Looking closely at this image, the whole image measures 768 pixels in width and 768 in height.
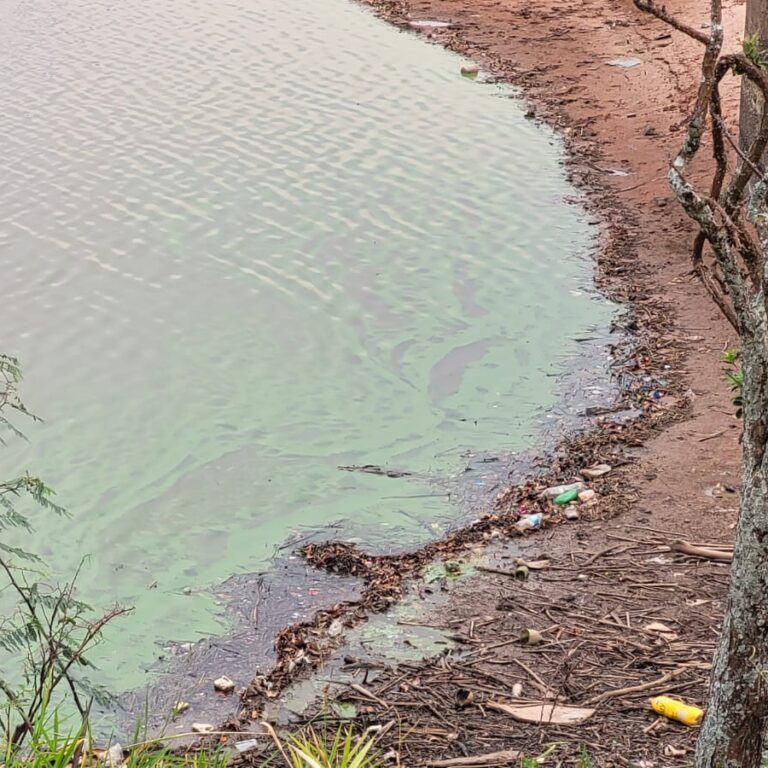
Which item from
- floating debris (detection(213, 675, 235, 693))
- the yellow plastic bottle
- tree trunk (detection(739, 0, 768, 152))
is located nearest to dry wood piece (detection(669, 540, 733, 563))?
the yellow plastic bottle

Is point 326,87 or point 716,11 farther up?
point 716,11

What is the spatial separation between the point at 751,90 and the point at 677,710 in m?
5.30

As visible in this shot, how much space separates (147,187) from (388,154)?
7.84 feet

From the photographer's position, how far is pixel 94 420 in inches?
273

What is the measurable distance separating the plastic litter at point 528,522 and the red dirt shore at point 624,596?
0.12 metres

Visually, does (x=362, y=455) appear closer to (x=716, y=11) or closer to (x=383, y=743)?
(x=383, y=743)

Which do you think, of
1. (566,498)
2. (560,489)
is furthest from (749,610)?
(560,489)

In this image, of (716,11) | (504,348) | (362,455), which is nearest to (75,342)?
(362,455)

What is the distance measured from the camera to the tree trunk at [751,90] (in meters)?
7.87

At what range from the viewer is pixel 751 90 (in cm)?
800

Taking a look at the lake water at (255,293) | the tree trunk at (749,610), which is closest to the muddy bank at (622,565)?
the lake water at (255,293)

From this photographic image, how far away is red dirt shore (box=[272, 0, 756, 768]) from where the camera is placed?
4.16 metres

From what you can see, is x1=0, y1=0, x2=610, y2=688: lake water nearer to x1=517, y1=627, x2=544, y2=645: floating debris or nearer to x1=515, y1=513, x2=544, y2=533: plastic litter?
x1=515, y1=513, x2=544, y2=533: plastic litter

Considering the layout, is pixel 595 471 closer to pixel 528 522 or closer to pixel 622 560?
pixel 528 522
